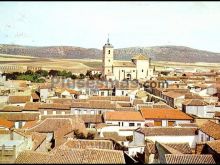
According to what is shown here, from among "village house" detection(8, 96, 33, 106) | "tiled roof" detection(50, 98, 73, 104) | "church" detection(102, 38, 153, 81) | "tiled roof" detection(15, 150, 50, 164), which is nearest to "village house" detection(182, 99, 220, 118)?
"tiled roof" detection(50, 98, 73, 104)

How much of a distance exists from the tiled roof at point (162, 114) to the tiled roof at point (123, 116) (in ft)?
3.58

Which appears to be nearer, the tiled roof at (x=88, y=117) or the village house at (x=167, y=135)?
the village house at (x=167, y=135)

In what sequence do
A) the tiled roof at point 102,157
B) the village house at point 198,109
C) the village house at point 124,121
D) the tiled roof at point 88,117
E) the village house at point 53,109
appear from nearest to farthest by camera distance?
the tiled roof at point 102,157
the village house at point 124,121
the tiled roof at point 88,117
the village house at point 198,109
the village house at point 53,109

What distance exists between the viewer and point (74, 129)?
32875 millimetres

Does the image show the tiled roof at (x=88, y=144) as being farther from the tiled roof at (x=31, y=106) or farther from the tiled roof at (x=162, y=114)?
the tiled roof at (x=31, y=106)

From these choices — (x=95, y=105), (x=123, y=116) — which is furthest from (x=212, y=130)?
(x=95, y=105)

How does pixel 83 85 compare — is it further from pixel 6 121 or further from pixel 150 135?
pixel 150 135

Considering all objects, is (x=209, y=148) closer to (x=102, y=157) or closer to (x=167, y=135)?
(x=167, y=135)

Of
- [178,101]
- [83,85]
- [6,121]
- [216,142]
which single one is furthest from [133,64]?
[216,142]

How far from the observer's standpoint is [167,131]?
31.7 m

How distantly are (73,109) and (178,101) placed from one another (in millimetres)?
16895


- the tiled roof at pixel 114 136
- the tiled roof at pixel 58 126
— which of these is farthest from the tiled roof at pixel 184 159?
the tiled roof at pixel 58 126

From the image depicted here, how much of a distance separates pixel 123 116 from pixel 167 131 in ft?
30.1

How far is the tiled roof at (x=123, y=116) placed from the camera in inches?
1544
